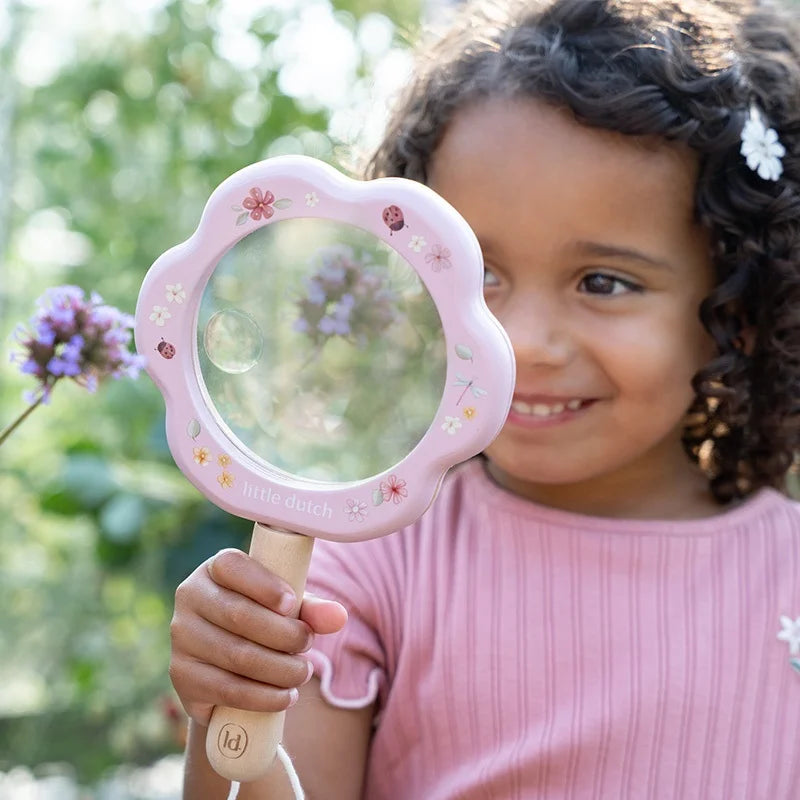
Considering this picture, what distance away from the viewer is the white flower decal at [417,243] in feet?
2.52

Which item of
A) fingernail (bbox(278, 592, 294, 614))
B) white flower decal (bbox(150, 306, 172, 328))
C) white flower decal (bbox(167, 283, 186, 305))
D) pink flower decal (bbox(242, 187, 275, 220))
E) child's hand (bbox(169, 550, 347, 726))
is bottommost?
child's hand (bbox(169, 550, 347, 726))

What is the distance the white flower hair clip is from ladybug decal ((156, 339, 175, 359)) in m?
0.64

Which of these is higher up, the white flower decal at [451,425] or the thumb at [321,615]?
the white flower decal at [451,425]

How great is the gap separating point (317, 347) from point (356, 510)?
0.48ft

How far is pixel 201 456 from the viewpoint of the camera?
831mm

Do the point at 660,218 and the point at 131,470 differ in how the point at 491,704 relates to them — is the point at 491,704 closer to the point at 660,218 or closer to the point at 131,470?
the point at 660,218

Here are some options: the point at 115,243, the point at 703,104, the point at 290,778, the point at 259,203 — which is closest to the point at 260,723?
the point at 290,778

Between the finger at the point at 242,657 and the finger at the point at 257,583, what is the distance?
0.04 m

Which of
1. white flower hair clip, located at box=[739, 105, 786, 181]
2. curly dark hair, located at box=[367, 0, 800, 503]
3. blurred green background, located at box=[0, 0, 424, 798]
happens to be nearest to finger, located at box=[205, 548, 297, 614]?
curly dark hair, located at box=[367, 0, 800, 503]

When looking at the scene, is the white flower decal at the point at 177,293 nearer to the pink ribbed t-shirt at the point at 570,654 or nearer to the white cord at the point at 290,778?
the white cord at the point at 290,778

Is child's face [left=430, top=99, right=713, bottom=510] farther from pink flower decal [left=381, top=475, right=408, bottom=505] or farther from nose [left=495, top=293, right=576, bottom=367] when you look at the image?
pink flower decal [left=381, top=475, right=408, bottom=505]

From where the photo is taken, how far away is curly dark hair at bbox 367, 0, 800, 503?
3.70 feet

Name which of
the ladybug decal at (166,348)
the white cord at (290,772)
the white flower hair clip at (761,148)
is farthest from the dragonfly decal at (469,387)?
the white flower hair clip at (761,148)

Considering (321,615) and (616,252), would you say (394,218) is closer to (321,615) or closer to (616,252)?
(321,615)
